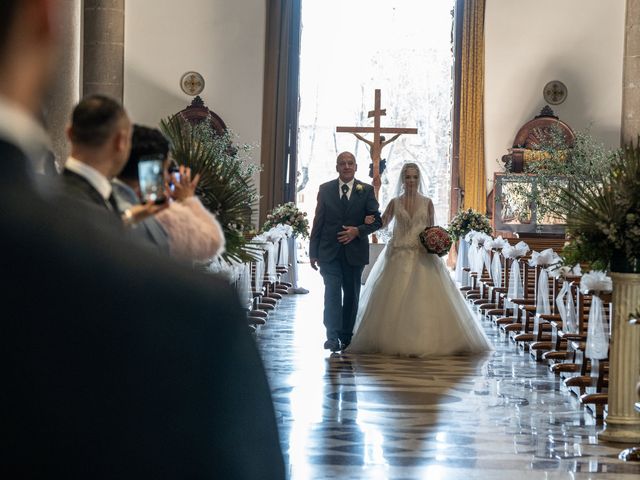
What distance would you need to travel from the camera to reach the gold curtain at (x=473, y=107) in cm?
2258

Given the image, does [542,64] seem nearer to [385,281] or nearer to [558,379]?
[385,281]

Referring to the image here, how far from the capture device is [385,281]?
36.7ft

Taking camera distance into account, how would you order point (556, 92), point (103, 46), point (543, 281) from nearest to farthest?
1. point (543, 281)
2. point (103, 46)
3. point (556, 92)

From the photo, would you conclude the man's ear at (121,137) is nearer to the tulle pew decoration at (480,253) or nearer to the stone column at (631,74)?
the tulle pew decoration at (480,253)

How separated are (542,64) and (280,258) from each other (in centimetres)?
836

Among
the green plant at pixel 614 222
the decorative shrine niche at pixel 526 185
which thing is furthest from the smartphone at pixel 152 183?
the decorative shrine niche at pixel 526 185

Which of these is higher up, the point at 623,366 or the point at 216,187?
the point at 216,187

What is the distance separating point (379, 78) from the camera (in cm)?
2503

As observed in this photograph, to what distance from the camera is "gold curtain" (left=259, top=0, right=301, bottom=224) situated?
2238 cm

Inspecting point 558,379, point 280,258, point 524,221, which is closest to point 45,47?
point 558,379

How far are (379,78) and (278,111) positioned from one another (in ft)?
11.4

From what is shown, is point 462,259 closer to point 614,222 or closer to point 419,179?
point 419,179

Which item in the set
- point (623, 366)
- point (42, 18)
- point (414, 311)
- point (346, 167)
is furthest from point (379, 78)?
point (42, 18)

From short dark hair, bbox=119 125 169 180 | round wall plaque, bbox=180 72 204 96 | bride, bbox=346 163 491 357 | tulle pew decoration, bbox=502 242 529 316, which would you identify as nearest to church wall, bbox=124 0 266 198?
round wall plaque, bbox=180 72 204 96
